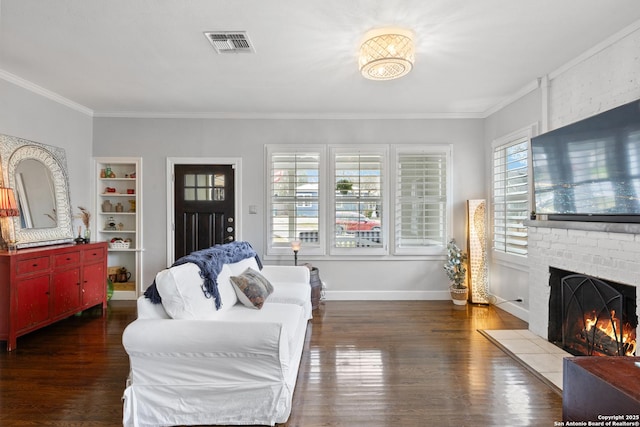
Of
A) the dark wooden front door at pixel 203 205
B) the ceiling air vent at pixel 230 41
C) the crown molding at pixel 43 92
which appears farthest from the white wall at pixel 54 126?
the ceiling air vent at pixel 230 41

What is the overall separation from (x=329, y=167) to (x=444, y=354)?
2771mm

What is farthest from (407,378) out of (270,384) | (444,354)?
(270,384)

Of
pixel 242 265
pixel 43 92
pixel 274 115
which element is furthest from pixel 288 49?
pixel 43 92

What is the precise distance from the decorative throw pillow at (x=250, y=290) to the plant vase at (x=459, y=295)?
273cm

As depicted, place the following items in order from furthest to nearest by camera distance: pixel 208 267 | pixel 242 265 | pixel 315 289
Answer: pixel 315 289 < pixel 242 265 < pixel 208 267

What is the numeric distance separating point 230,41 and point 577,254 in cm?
345

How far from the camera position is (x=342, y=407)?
216cm

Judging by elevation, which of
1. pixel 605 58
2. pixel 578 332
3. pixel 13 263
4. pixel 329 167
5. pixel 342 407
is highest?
pixel 605 58

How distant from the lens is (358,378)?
8.27 feet

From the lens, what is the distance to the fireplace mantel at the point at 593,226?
7.63ft

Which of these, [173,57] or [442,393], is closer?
[442,393]

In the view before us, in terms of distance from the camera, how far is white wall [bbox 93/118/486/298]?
474 cm

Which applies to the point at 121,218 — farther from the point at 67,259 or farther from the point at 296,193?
the point at 296,193

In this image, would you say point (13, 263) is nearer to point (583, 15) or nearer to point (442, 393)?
point (442, 393)
